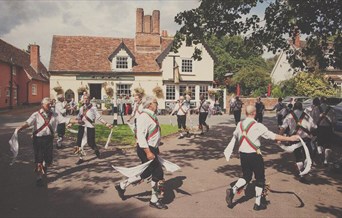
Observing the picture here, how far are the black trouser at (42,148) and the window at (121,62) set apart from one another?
24.8 m

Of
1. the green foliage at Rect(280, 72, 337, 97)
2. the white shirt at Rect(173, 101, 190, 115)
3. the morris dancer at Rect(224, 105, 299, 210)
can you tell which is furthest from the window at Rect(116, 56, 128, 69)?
the morris dancer at Rect(224, 105, 299, 210)

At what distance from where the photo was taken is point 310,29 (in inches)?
384

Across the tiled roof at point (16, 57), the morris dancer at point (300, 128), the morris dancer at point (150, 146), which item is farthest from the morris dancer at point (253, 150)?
the tiled roof at point (16, 57)

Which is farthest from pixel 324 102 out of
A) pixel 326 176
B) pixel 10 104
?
pixel 10 104

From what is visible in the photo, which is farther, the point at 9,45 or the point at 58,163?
the point at 9,45

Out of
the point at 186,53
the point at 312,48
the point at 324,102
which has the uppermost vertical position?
the point at 186,53

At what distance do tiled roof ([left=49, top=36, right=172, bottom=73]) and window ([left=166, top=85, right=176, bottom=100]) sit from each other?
2.14 meters

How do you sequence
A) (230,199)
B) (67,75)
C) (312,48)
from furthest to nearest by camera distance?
(67,75)
(312,48)
(230,199)

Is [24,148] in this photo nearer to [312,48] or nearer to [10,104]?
[312,48]

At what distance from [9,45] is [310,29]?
4079 cm

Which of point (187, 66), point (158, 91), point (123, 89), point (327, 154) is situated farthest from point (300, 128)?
point (123, 89)

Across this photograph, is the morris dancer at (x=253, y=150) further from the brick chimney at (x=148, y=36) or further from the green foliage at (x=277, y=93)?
the green foliage at (x=277, y=93)

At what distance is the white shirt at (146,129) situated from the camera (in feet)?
19.8

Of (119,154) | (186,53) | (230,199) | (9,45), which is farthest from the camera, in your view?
(9,45)
